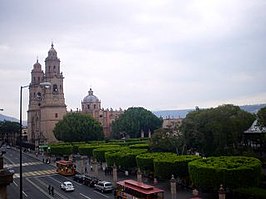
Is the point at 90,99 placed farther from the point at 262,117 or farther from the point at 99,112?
the point at 262,117

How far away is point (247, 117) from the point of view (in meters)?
63.6

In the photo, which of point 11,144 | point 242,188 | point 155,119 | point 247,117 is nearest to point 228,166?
point 242,188

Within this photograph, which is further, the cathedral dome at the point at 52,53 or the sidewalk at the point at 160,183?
the cathedral dome at the point at 52,53

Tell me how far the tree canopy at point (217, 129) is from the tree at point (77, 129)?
43.7m

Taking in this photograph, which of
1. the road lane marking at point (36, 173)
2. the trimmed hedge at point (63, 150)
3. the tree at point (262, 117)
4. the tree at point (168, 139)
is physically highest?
the tree at point (262, 117)

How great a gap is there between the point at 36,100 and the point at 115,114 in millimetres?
29256

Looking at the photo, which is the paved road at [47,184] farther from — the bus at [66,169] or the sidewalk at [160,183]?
the bus at [66,169]

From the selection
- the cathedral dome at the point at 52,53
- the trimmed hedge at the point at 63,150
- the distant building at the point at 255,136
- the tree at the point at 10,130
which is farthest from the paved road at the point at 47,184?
the tree at the point at 10,130

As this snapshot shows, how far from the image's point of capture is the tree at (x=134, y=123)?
114 m

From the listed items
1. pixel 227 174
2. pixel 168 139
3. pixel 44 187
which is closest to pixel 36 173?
pixel 44 187

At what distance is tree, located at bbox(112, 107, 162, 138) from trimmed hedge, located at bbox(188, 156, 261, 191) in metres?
74.6

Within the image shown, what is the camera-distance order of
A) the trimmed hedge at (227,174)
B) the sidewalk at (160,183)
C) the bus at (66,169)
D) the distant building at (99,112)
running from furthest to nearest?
the distant building at (99,112), the bus at (66,169), the sidewalk at (160,183), the trimmed hedge at (227,174)

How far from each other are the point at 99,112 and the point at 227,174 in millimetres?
101504

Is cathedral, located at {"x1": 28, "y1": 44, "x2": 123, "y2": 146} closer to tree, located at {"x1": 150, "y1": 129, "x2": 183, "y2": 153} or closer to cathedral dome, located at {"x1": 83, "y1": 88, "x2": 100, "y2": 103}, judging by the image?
cathedral dome, located at {"x1": 83, "y1": 88, "x2": 100, "y2": 103}
